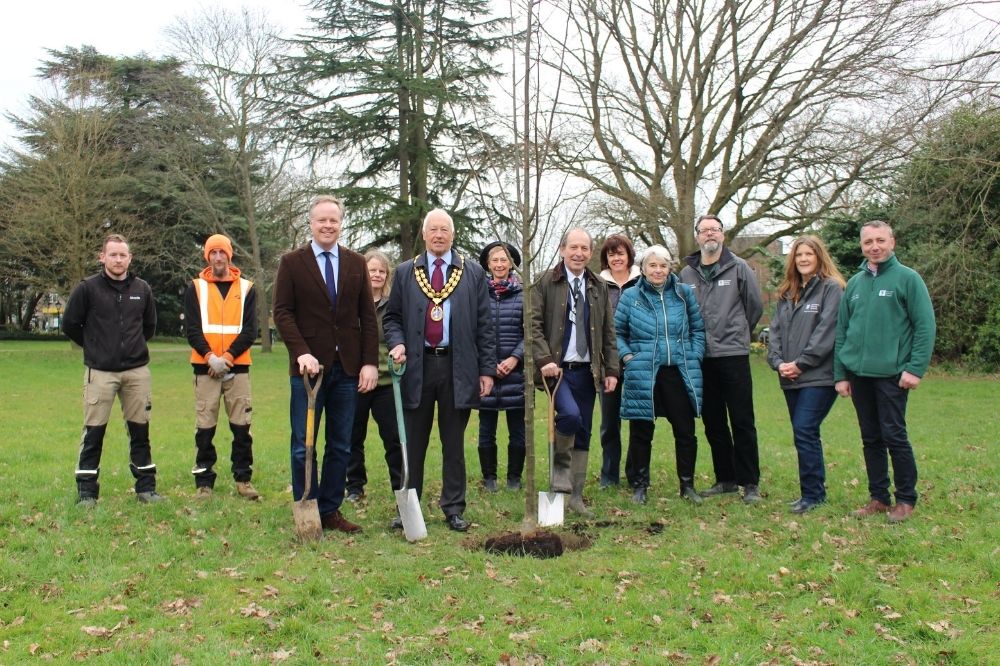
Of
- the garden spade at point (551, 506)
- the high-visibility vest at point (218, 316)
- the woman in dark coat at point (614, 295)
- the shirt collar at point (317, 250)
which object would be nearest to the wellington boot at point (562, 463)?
the garden spade at point (551, 506)

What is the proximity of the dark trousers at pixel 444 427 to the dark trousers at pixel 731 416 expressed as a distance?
2220 mm

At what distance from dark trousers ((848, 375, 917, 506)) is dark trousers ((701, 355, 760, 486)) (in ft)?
2.90

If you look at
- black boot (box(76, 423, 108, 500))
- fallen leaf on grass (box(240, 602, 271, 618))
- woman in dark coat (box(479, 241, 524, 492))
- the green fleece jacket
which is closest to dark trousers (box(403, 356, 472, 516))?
woman in dark coat (box(479, 241, 524, 492))

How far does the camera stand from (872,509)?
5.95 meters

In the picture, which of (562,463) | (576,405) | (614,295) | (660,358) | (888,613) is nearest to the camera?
(888,613)

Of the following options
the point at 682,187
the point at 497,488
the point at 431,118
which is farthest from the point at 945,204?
the point at 497,488

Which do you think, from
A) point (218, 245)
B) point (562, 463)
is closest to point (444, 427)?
point (562, 463)

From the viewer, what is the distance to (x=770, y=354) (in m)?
6.59

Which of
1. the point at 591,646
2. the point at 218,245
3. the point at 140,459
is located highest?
the point at 218,245

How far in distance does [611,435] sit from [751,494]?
51.2 inches

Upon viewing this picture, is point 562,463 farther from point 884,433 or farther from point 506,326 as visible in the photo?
point 884,433

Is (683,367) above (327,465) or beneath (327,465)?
above

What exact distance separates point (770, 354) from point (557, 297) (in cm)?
180

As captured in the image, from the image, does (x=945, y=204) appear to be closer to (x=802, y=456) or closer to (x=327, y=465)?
(x=802, y=456)
